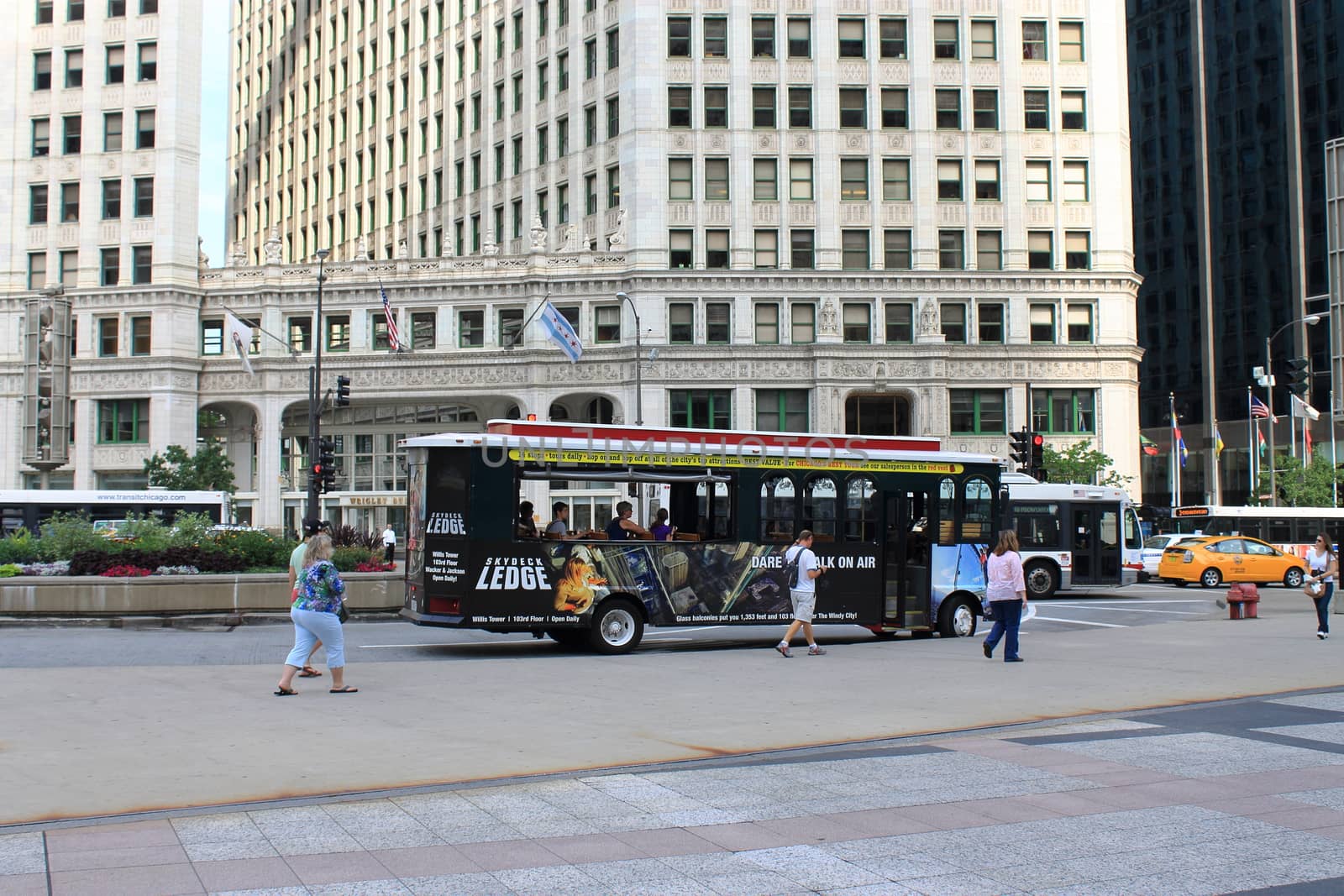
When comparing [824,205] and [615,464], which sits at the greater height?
[824,205]

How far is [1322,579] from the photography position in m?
21.2

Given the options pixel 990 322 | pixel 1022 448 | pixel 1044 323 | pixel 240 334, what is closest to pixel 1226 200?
pixel 1044 323

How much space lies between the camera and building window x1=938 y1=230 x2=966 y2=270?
5816 cm

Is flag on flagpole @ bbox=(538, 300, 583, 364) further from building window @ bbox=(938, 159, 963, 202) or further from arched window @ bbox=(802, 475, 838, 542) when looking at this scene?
arched window @ bbox=(802, 475, 838, 542)

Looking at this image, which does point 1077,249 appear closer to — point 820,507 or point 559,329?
point 559,329

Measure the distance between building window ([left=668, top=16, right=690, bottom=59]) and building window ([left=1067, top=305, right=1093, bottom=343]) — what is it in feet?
68.2

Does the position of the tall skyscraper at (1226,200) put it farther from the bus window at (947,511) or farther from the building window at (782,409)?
the bus window at (947,511)

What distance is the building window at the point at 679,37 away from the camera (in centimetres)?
5872

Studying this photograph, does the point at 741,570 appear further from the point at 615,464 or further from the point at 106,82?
the point at 106,82

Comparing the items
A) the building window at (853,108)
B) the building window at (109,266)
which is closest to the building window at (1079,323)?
the building window at (853,108)

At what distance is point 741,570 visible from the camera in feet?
66.3

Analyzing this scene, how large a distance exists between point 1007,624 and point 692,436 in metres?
5.44

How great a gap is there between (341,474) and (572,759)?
56.8 metres

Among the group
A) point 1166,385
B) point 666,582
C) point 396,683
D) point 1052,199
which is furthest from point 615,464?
point 1166,385
